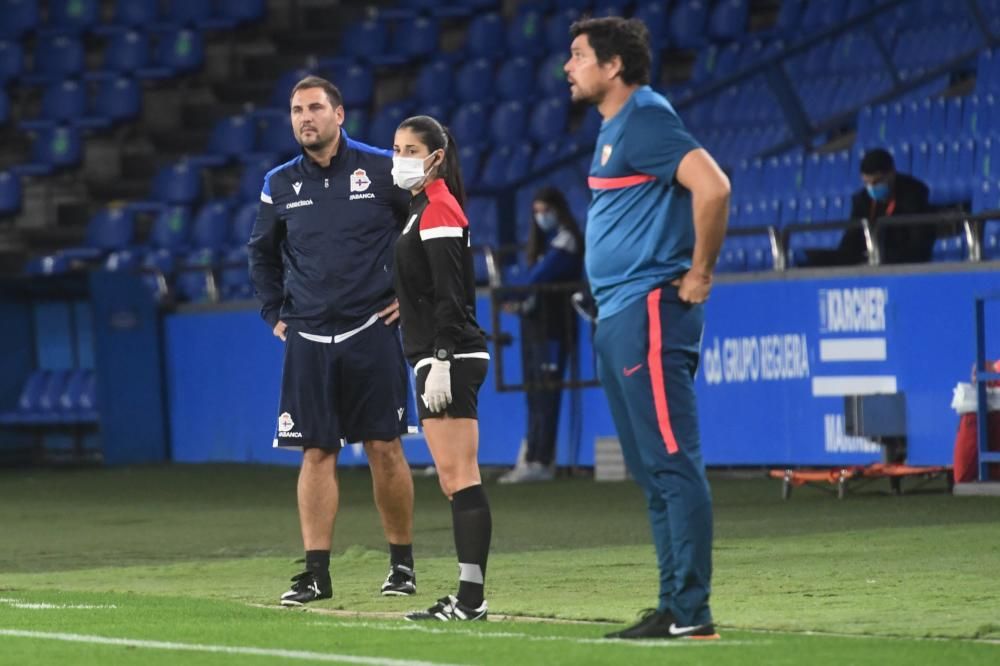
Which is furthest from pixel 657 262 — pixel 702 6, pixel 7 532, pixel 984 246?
pixel 702 6

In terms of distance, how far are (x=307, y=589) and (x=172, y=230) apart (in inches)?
677

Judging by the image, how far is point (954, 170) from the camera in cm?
1689

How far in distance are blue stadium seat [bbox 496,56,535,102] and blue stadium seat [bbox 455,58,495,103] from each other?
16 cm

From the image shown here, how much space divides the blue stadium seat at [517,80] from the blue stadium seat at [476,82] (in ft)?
0.52

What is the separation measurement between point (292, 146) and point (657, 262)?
19429mm

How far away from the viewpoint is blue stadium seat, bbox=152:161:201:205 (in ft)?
86.2

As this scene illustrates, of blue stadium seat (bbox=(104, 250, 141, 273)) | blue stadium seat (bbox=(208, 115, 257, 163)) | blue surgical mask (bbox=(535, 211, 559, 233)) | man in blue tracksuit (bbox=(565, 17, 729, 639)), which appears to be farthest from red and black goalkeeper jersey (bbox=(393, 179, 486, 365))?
blue stadium seat (bbox=(208, 115, 257, 163))

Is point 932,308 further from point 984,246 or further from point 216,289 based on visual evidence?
point 216,289

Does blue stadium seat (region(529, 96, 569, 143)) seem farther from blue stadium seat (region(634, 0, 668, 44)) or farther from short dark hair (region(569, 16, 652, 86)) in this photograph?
short dark hair (region(569, 16, 652, 86))

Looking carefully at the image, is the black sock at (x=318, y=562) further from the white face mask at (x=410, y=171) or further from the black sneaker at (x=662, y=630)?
the black sneaker at (x=662, y=630)

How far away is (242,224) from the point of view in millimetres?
24453

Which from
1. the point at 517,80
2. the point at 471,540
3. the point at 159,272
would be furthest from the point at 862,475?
the point at 517,80

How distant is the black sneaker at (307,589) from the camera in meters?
8.69

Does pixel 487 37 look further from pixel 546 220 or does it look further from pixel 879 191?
pixel 879 191
